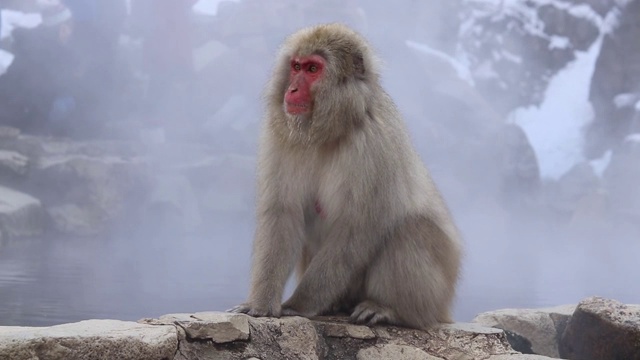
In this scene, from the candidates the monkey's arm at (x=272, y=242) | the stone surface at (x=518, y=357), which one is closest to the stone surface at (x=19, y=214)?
the monkey's arm at (x=272, y=242)

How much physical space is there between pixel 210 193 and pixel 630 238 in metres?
6.16

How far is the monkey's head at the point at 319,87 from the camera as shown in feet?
9.08

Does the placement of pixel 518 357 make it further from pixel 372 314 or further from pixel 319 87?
pixel 319 87

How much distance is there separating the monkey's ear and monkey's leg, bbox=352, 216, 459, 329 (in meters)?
0.52

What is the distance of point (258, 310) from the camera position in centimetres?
276

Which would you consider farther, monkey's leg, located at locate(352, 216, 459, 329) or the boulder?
monkey's leg, located at locate(352, 216, 459, 329)

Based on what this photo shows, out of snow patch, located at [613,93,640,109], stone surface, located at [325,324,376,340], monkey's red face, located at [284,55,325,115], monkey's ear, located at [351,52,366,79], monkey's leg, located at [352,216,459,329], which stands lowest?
stone surface, located at [325,324,376,340]

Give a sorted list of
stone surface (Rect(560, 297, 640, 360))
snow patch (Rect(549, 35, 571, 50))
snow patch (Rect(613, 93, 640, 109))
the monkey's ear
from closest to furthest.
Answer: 1. the monkey's ear
2. stone surface (Rect(560, 297, 640, 360))
3. snow patch (Rect(613, 93, 640, 109))
4. snow patch (Rect(549, 35, 571, 50))

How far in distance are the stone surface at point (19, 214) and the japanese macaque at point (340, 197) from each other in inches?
220

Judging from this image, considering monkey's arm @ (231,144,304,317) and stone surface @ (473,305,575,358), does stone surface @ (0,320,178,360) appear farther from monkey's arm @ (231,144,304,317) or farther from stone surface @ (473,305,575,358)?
stone surface @ (473,305,575,358)

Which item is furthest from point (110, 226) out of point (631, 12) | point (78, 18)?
point (631, 12)

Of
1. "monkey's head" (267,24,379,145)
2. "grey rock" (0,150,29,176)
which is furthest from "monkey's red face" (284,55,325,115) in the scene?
"grey rock" (0,150,29,176)

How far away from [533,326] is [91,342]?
2.49m

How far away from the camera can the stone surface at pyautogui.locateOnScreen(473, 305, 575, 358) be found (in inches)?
158
